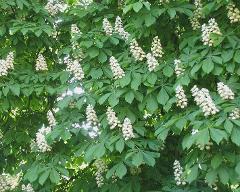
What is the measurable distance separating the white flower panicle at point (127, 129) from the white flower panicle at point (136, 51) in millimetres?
712

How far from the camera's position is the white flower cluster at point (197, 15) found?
490 centimetres

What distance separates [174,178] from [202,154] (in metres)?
0.69

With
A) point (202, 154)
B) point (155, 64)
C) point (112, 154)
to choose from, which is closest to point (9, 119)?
point (112, 154)

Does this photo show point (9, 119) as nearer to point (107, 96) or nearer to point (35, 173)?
point (35, 173)

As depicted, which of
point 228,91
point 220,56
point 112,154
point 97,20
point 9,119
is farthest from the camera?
point 9,119

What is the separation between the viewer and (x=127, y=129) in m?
4.45

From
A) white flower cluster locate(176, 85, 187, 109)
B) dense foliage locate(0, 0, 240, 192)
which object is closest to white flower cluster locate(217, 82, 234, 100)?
dense foliage locate(0, 0, 240, 192)

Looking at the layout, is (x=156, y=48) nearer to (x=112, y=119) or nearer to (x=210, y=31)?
(x=210, y=31)

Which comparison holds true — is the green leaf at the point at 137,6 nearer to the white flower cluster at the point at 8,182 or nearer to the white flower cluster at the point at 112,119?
the white flower cluster at the point at 112,119

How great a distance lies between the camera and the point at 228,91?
13.3 feet

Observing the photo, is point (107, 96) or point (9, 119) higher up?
point (107, 96)

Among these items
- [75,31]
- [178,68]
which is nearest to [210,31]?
[178,68]

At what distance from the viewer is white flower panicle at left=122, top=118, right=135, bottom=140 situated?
4441 mm

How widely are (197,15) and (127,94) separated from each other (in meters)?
1.14
